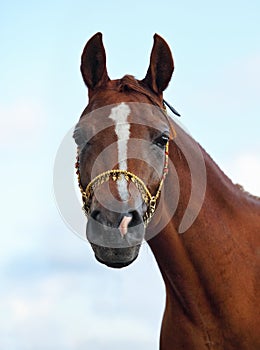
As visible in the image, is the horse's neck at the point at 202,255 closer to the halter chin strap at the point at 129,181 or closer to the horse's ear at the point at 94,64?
the halter chin strap at the point at 129,181

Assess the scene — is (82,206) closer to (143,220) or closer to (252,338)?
(143,220)

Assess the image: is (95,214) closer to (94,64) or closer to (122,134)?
(122,134)

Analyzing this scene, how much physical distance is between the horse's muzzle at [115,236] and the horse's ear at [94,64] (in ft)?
6.58

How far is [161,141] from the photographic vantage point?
7.11 metres

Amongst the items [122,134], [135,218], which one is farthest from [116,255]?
[122,134]

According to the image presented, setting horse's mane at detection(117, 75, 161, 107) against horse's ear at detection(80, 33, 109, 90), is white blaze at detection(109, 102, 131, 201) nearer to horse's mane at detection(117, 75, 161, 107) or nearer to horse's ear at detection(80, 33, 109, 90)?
horse's mane at detection(117, 75, 161, 107)

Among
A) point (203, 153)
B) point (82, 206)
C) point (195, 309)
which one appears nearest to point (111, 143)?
point (82, 206)

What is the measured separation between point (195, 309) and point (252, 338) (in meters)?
0.68

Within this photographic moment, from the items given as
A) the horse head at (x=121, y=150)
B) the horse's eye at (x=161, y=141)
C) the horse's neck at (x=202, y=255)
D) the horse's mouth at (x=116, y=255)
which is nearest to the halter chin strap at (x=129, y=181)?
the horse head at (x=121, y=150)

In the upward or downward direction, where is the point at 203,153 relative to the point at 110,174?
upward

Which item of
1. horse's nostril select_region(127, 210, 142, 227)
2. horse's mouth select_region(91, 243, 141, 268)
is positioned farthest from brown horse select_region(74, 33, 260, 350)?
horse's mouth select_region(91, 243, 141, 268)

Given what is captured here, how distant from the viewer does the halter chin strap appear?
6645 millimetres

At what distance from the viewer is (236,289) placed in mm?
7457

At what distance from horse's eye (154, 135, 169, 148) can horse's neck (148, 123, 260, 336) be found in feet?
1.32
